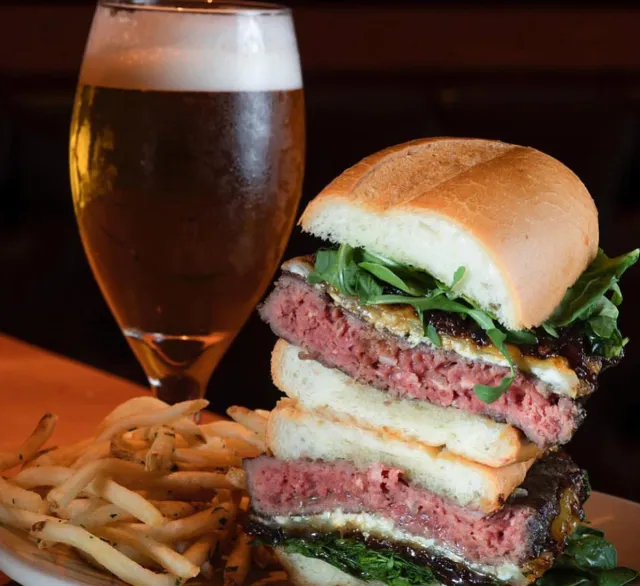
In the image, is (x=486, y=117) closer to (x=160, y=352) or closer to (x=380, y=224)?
(x=160, y=352)

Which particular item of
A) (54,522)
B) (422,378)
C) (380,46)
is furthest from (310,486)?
(380,46)

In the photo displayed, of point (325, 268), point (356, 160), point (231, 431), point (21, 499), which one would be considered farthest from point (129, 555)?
point (356, 160)

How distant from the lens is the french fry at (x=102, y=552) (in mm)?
1451

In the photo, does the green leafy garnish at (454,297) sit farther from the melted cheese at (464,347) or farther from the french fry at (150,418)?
the french fry at (150,418)

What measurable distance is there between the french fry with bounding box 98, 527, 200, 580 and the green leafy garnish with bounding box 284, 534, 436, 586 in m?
0.19

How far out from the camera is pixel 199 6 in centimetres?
193

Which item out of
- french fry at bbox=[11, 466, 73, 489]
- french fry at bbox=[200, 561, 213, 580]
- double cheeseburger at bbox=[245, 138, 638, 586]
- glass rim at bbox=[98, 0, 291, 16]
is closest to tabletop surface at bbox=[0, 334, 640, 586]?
double cheeseburger at bbox=[245, 138, 638, 586]

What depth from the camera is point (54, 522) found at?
149 centimetres

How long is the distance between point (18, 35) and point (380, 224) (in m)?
3.81

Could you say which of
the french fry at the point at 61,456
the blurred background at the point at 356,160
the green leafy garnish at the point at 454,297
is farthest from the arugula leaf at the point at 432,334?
the blurred background at the point at 356,160

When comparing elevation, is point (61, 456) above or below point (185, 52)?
below

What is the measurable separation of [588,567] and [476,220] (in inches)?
23.2

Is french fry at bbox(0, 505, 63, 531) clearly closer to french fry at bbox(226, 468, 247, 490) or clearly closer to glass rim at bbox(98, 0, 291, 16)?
french fry at bbox(226, 468, 247, 490)

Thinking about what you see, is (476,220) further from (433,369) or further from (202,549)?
(202,549)
